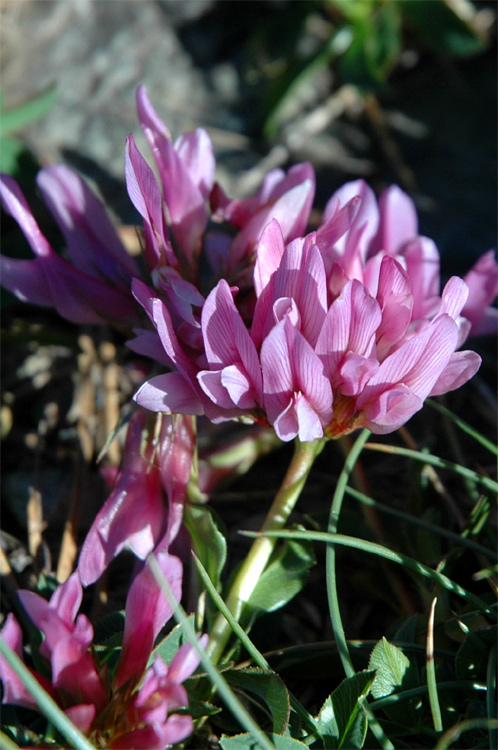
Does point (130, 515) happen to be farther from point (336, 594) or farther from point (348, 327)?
point (348, 327)

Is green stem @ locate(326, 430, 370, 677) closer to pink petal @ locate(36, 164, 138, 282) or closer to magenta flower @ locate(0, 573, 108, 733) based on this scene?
magenta flower @ locate(0, 573, 108, 733)

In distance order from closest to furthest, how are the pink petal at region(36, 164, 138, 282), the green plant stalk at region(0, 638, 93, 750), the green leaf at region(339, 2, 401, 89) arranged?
the green plant stalk at region(0, 638, 93, 750)
the pink petal at region(36, 164, 138, 282)
the green leaf at region(339, 2, 401, 89)

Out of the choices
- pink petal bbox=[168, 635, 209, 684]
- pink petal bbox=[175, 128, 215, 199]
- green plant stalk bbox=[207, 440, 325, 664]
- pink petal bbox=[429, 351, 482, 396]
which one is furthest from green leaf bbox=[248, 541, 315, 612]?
pink petal bbox=[175, 128, 215, 199]

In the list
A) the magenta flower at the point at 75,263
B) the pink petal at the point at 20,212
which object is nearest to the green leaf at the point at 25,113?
the magenta flower at the point at 75,263

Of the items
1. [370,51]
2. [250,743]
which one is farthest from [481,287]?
[370,51]

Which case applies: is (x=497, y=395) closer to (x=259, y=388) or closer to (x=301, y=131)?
(x=259, y=388)

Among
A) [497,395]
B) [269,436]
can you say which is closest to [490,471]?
[497,395]

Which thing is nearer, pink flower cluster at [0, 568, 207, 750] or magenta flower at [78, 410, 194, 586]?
pink flower cluster at [0, 568, 207, 750]
